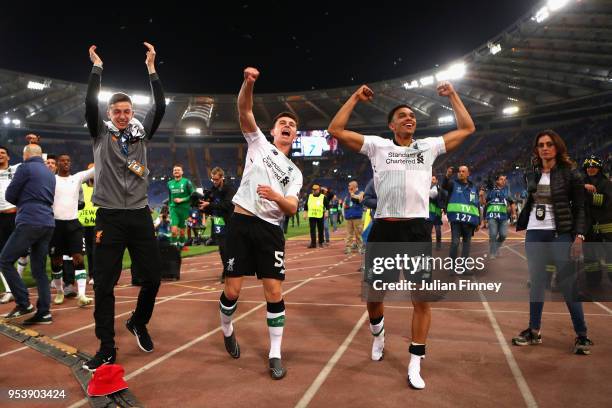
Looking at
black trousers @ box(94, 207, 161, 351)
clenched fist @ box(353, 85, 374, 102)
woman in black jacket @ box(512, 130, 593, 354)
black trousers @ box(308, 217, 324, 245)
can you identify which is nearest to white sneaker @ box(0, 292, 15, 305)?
black trousers @ box(94, 207, 161, 351)

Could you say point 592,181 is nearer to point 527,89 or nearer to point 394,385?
point 394,385

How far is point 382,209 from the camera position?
3.69 metres

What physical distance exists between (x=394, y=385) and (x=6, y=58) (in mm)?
38639

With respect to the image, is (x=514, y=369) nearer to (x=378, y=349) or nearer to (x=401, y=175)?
(x=378, y=349)

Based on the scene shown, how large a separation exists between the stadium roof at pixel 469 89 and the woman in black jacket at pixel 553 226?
23.9m

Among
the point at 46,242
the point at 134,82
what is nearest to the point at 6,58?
the point at 134,82

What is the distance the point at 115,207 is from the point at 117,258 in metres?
0.44

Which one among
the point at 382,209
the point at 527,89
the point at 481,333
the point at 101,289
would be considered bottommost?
the point at 481,333

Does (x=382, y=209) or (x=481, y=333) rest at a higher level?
(x=382, y=209)

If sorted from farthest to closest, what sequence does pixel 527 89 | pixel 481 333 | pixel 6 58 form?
1. pixel 527 89
2. pixel 6 58
3. pixel 481 333

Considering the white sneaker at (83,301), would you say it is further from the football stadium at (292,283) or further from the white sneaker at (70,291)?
the white sneaker at (70,291)

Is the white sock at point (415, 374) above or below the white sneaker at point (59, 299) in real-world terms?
above

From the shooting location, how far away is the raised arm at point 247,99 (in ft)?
11.6

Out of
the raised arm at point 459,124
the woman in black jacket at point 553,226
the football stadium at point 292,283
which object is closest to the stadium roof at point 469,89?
the football stadium at point 292,283
